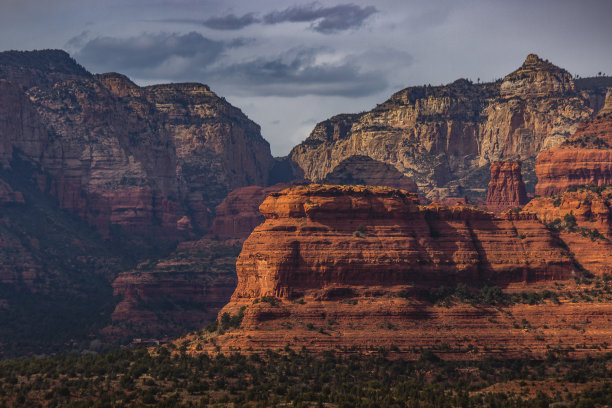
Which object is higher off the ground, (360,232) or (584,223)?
(584,223)

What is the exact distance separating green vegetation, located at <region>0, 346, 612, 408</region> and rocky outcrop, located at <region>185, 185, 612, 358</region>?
9.78 feet

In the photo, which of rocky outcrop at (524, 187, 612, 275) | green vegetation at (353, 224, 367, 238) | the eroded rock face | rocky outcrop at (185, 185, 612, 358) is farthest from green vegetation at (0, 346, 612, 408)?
rocky outcrop at (524, 187, 612, 275)

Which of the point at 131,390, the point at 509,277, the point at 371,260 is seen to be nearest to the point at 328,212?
the point at 371,260

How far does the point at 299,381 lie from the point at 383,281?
18567 mm

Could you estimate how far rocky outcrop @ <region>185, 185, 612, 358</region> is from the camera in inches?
5507

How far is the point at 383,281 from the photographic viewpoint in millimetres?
Result: 144750

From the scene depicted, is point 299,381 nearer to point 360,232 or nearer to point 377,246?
point 377,246

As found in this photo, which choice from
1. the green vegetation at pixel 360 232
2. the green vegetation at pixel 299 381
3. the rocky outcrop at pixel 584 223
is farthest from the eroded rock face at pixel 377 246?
the green vegetation at pixel 299 381

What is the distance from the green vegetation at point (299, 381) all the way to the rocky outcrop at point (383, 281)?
2.98 meters

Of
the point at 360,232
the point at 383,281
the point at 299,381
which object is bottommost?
the point at 299,381

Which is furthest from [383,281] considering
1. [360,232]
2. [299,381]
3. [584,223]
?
[584,223]

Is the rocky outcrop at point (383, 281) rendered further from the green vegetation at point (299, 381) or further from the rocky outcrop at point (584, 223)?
the rocky outcrop at point (584, 223)

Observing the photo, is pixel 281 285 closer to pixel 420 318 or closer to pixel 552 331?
pixel 420 318

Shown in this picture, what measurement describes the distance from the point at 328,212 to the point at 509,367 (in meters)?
23.8
